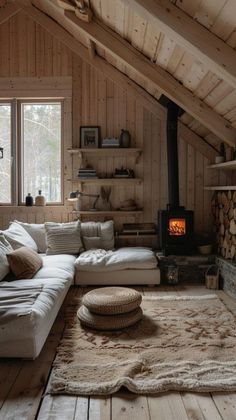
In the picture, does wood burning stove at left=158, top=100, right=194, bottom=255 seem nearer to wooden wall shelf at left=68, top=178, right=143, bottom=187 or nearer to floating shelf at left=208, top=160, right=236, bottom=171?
floating shelf at left=208, top=160, right=236, bottom=171

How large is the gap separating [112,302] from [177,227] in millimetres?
1974

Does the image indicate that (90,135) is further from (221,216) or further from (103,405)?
(103,405)

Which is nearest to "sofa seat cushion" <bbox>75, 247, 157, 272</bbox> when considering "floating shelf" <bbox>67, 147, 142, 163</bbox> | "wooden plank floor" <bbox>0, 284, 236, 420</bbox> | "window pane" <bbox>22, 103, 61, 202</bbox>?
"window pane" <bbox>22, 103, 61, 202</bbox>

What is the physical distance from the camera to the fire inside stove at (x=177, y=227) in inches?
185

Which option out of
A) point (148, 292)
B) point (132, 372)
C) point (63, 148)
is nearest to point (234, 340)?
point (132, 372)

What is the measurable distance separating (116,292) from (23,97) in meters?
3.42

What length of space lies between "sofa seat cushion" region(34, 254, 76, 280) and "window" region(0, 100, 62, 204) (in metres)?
1.24

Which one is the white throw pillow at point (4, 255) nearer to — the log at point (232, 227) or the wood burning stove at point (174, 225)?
the wood burning stove at point (174, 225)

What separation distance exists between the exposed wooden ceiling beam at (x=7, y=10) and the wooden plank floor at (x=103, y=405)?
16.1 feet

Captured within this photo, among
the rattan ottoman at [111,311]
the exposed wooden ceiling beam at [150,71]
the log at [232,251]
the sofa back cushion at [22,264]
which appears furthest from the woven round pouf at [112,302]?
the exposed wooden ceiling beam at [150,71]

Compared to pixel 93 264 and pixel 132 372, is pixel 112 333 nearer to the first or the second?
pixel 132 372

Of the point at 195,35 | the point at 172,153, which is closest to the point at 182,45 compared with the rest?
the point at 195,35

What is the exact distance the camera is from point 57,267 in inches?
151

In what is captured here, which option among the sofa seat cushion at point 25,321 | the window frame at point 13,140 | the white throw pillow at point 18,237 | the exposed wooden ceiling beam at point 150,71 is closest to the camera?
the sofa seat cushion at point 25,321
